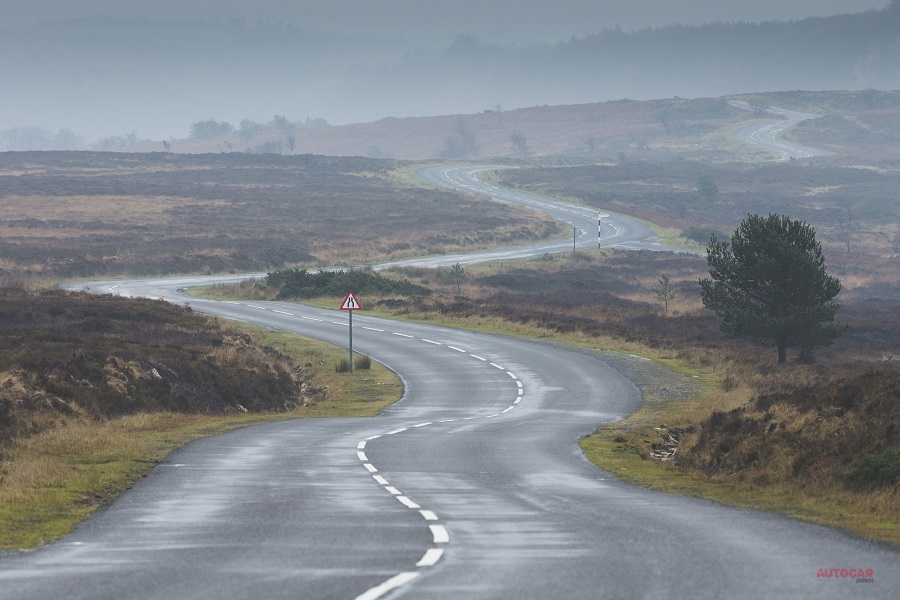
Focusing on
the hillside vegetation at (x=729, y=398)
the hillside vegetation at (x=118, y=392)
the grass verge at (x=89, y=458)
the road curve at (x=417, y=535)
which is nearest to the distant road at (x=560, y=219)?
the hillside vegetation at (x=729, y=398)

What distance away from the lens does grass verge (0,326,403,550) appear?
44.2ft

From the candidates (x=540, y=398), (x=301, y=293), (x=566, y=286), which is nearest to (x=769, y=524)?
(x=540, y=398)

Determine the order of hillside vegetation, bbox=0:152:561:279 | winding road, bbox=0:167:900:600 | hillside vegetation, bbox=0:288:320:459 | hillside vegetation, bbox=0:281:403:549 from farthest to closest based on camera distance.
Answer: hillside vegetation, bbox=0:152:561:279 < hillside vegetation, bbox=0:288:320:459 < hillside vegetation, bbox=0:281:403:549 < winding road, bbox=0:167:900:600

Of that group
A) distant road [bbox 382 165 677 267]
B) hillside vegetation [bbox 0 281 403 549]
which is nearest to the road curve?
hillside vegetation [bbox 0 281 403 549]

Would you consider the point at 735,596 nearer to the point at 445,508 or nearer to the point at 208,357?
the point at 445,508

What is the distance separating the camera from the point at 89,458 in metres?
19.2

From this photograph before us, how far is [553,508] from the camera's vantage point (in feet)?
45.9

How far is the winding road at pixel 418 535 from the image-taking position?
9148 millimetres

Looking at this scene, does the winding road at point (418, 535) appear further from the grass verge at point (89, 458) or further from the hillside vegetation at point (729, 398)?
the hillside vegetation at point (729, 398)

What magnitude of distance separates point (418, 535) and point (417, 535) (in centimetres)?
1

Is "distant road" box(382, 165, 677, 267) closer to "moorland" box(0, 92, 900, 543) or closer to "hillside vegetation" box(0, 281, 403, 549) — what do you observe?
"moorland" box(0, 92, 900, 543)

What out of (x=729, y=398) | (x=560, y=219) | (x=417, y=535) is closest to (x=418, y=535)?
(x=417, y=535)

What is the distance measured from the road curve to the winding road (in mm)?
27

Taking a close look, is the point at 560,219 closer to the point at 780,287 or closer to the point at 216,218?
the point at 216,218
